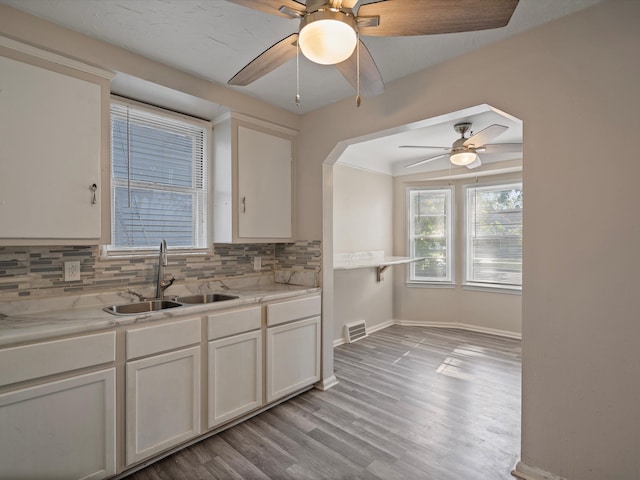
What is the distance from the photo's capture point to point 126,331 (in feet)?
6.14

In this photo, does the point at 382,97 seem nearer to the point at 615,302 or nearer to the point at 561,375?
the point at 615,302

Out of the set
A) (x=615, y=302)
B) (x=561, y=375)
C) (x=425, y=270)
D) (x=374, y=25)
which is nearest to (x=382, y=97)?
(x=374, y=25)

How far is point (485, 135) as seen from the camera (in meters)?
3.16

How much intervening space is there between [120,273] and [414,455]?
7.54ft

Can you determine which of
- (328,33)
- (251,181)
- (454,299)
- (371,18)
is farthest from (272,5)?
(454,299)

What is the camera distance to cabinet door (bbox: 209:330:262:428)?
7.44ft

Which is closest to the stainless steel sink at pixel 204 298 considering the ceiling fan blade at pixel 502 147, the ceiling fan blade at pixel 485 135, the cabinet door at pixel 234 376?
the cabinet door at pixel 234 376

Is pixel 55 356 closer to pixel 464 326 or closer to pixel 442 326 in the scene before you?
pixel 442 326

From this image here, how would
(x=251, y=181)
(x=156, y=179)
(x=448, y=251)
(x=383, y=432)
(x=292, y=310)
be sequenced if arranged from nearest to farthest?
(x=383, y=432) → (x=156, y=179) → (x=292, y=310) → (x=251, y=181) → (x=448, y=251)

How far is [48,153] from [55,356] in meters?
1.08

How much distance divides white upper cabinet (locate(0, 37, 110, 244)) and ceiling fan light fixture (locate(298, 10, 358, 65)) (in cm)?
144

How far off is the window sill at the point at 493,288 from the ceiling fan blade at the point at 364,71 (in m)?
3.81

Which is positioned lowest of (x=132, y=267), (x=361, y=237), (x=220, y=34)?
(x=132, y=267)

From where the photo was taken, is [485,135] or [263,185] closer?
[263,185]
